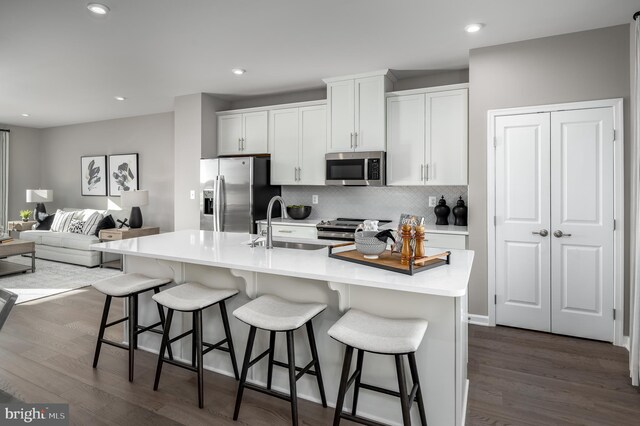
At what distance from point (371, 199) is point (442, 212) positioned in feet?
3.11

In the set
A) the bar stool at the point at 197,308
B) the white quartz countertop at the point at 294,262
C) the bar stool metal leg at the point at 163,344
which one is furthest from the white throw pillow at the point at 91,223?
the bar stool metal leg at the point at 163,344

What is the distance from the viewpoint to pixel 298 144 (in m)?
4.85

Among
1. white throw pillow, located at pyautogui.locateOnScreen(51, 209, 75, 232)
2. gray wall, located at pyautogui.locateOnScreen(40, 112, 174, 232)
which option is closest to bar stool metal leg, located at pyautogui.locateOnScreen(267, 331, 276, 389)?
gray wall, located at pyautogui.locateOnScreen(40, 112, 174, 232)

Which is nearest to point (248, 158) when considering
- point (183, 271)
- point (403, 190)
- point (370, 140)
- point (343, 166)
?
point (343, 166)

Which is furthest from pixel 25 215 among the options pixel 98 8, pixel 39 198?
pixel 98 8

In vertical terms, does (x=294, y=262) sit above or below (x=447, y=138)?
below

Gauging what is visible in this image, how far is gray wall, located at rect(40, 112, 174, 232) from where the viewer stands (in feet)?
21.8

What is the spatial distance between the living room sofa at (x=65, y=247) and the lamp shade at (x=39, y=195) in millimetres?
989

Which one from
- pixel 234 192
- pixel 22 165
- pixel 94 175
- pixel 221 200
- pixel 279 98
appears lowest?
pixel 221 200

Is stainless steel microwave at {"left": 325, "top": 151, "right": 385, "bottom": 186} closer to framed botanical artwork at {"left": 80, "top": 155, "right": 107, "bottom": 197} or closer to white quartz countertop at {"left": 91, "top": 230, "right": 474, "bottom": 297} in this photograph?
white quartz countertop at {"left": 91, "top": 230, "right": 474, "bottom": 297}

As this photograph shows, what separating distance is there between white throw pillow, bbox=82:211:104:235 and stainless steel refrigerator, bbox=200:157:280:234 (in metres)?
2.65

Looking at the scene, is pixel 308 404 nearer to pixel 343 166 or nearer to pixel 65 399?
pixel 65 399

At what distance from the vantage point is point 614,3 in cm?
273

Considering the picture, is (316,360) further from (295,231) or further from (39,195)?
(39,195)
